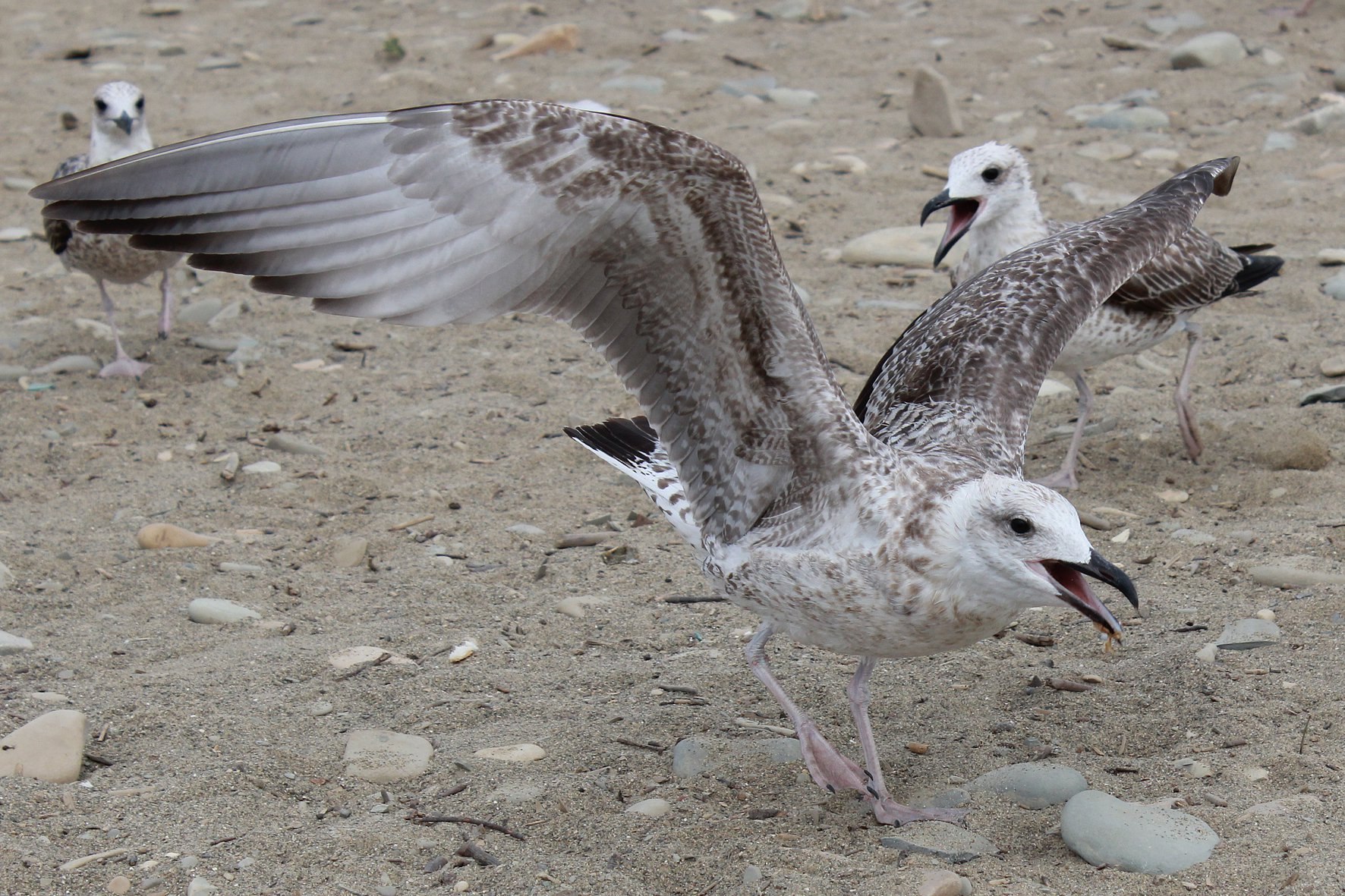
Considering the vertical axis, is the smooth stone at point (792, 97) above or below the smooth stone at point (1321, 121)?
below

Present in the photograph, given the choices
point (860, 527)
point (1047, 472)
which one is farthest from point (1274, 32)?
point (860, 527)

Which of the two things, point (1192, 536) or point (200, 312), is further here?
point (200, 312)

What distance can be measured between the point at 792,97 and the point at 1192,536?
5.60 m

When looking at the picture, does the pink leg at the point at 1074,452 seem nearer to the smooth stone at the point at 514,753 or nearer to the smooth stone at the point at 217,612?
the smooth stone at the point at 514,753

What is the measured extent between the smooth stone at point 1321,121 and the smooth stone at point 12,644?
24.5 ft

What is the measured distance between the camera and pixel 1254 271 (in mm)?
6211

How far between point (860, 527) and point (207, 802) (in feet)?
5.92

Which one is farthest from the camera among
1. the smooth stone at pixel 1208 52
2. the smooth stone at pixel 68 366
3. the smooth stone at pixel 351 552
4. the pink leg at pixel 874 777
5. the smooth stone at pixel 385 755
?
the smooth stone at pixel 1208 52

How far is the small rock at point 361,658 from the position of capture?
4.43 m

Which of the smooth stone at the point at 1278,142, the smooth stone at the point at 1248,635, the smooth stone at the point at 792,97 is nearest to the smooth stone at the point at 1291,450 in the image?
the smooth stone at the point at 1248,635

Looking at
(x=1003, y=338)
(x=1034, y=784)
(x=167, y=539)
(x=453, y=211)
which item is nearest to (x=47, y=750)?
(x=167, y=539)

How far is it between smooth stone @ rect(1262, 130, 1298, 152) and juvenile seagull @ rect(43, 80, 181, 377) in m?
6.08

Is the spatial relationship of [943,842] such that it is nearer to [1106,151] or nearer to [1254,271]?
[1254,271]

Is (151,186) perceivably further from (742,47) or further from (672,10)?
(672,10)
